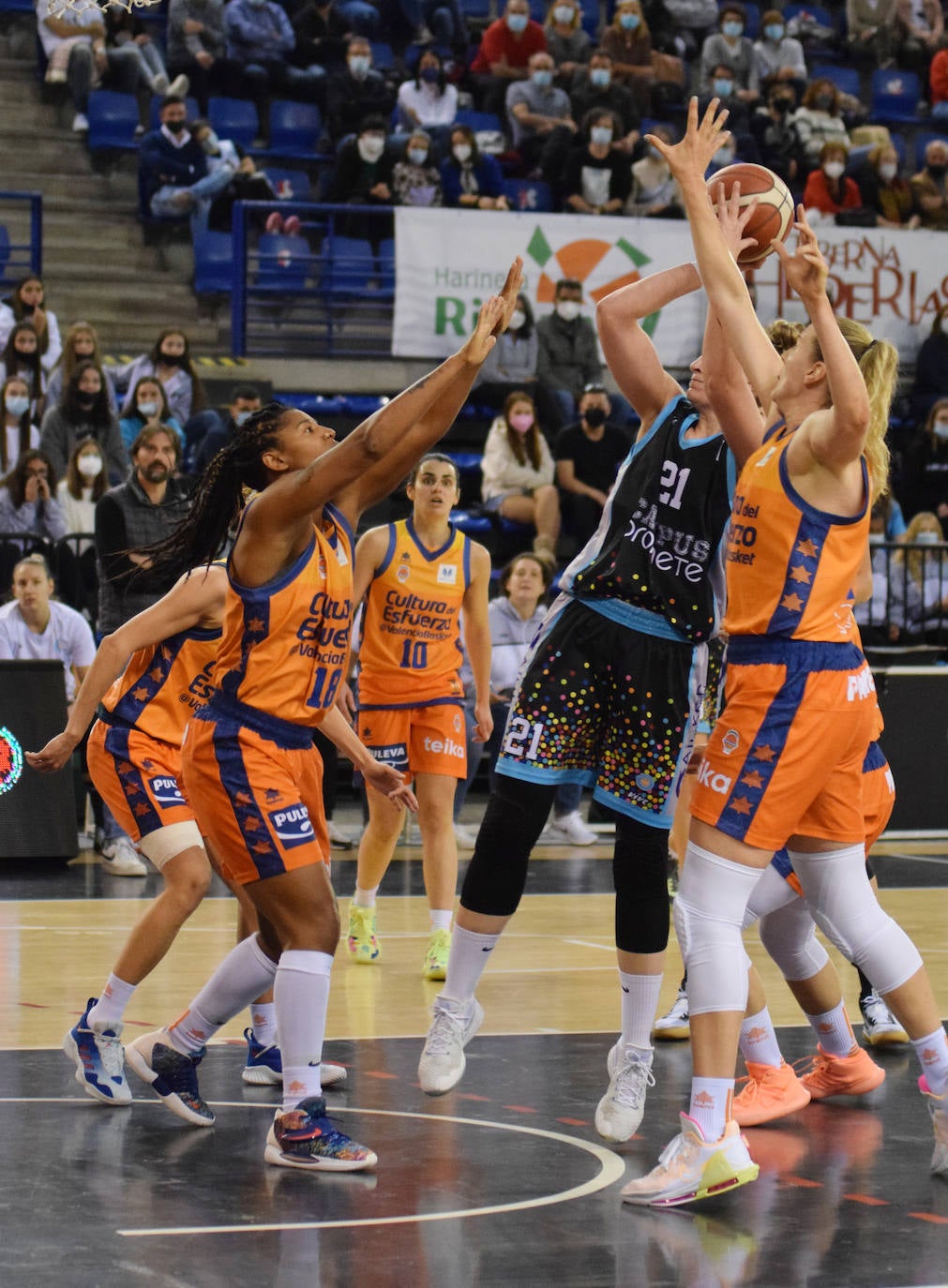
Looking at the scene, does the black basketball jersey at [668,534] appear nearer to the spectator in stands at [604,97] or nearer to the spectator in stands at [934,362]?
the spectator in stands at [934,362]

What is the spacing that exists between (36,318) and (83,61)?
409 centimetres

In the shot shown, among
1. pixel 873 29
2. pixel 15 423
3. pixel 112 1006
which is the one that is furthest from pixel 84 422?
pixel 873 29

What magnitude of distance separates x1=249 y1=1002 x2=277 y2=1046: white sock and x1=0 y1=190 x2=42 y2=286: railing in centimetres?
997

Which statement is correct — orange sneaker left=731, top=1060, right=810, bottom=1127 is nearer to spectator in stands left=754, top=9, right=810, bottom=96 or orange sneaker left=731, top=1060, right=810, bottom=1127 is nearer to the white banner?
the white banner

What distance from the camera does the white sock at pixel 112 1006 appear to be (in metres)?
5.19

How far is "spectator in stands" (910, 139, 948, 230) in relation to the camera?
17.0 m

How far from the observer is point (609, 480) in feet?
44.4

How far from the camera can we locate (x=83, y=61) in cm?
1617

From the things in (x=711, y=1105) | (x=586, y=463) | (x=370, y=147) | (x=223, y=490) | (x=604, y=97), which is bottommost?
(x=711, y=1105)

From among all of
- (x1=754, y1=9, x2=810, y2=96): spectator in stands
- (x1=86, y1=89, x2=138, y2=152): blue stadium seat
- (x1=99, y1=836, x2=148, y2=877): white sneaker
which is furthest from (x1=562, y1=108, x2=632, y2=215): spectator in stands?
(x1=99, y1=836, x2=148, y2=877): white sneaker

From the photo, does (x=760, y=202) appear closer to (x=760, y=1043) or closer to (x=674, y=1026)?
(x=760, y=1043)

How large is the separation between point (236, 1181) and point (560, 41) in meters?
15.0

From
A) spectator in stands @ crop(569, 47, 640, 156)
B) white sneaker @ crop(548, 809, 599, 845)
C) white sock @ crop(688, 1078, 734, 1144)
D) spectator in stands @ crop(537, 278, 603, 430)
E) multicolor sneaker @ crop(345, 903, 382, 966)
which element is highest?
spectator in stands @ crop(569, 47, 640, 156)

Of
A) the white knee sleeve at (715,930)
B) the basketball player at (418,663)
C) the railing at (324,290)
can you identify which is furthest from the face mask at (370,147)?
the white knee sleeve at (715,930)
